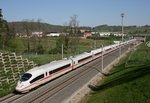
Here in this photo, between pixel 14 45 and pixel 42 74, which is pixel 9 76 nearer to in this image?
pixel 42 74

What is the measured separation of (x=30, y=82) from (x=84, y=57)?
27.4 m

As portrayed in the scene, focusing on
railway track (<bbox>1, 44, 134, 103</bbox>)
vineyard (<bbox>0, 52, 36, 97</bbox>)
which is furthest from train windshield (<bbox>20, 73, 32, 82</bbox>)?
vineyard (<bbox>0, 52, 36, 97</bbox>)

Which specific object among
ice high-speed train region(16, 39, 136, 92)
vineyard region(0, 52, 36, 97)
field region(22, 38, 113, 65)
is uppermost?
ice high-speed train region(16, 39, 136, 92)

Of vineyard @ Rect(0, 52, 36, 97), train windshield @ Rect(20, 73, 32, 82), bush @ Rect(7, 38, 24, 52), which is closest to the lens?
train windshield @ Rect(20, 73, 32, 82)

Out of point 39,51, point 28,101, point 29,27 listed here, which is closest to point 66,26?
point 29,27

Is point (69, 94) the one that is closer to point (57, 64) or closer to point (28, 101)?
point (28, 101)

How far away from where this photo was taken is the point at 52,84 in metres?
37.7

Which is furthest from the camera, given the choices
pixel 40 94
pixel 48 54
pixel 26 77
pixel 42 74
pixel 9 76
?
pixel 48 54

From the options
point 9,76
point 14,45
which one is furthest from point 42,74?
point 14,45

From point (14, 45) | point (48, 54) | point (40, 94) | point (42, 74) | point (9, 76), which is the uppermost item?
point (42, 74)

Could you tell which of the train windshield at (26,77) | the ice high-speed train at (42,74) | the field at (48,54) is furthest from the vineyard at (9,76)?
the field at (48,54)

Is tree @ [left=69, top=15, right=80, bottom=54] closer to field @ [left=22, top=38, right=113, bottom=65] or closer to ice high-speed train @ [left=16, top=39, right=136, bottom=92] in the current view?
field @ [left=22, top=38, right=113, bottom=65]

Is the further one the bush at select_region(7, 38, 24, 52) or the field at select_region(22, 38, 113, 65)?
the bush at select_region(7, 38, 24, 52)

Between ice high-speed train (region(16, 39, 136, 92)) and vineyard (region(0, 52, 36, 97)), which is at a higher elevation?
ice high-speed train (region(16, 39, 136, 92))
